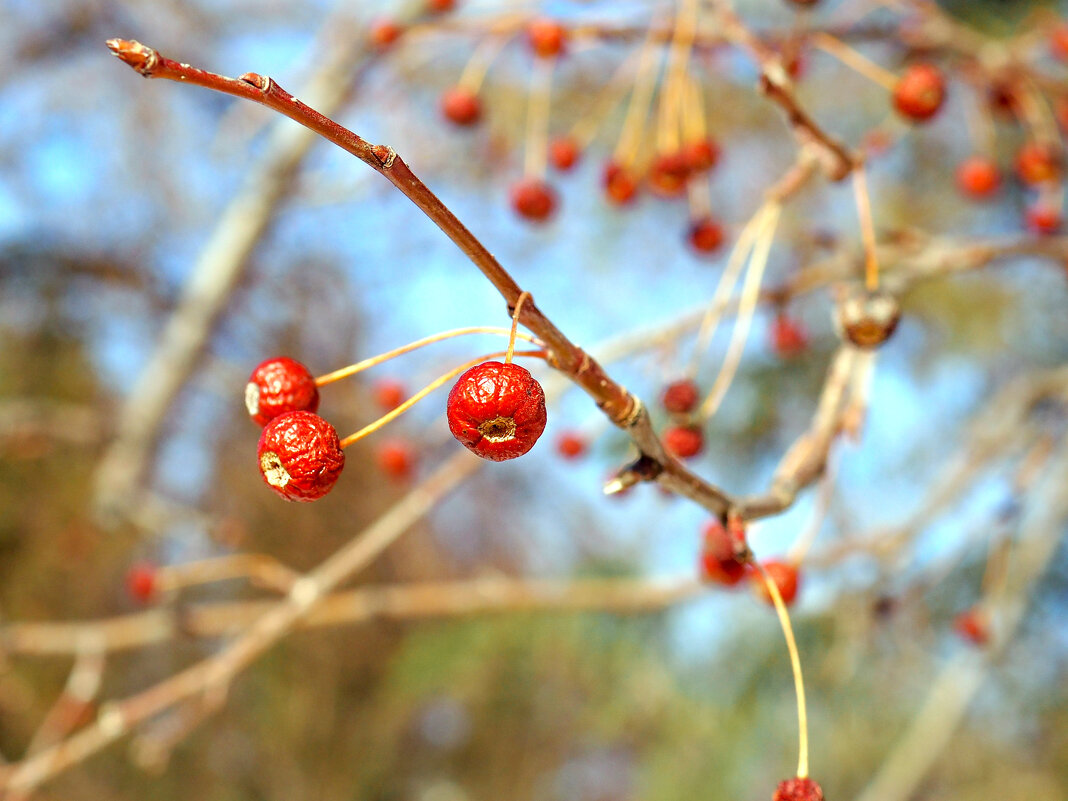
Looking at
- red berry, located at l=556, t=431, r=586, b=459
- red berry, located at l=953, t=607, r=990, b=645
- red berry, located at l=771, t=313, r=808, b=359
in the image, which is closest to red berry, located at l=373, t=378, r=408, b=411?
red berry, located at l=556, t=431, r=586, b=459

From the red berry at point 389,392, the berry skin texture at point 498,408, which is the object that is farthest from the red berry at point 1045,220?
the berry skin texture at point 498,408

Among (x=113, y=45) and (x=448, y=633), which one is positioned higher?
(x=448, y=633)

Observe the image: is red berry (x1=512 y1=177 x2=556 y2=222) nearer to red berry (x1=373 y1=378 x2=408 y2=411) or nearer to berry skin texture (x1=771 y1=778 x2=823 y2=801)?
red berry (x1=373 y1=378 x2=408 y2=411)

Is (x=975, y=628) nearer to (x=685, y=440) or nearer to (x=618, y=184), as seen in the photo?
(x=685, y=440)

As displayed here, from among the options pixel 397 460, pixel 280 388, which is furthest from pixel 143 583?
pixel 280 388

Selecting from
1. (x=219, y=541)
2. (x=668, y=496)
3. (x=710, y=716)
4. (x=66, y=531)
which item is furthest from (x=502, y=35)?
(x=66, y=531)

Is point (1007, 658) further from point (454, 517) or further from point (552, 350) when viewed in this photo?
point (454, 517)

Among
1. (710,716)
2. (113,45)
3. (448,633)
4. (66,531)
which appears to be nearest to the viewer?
(113,45)
